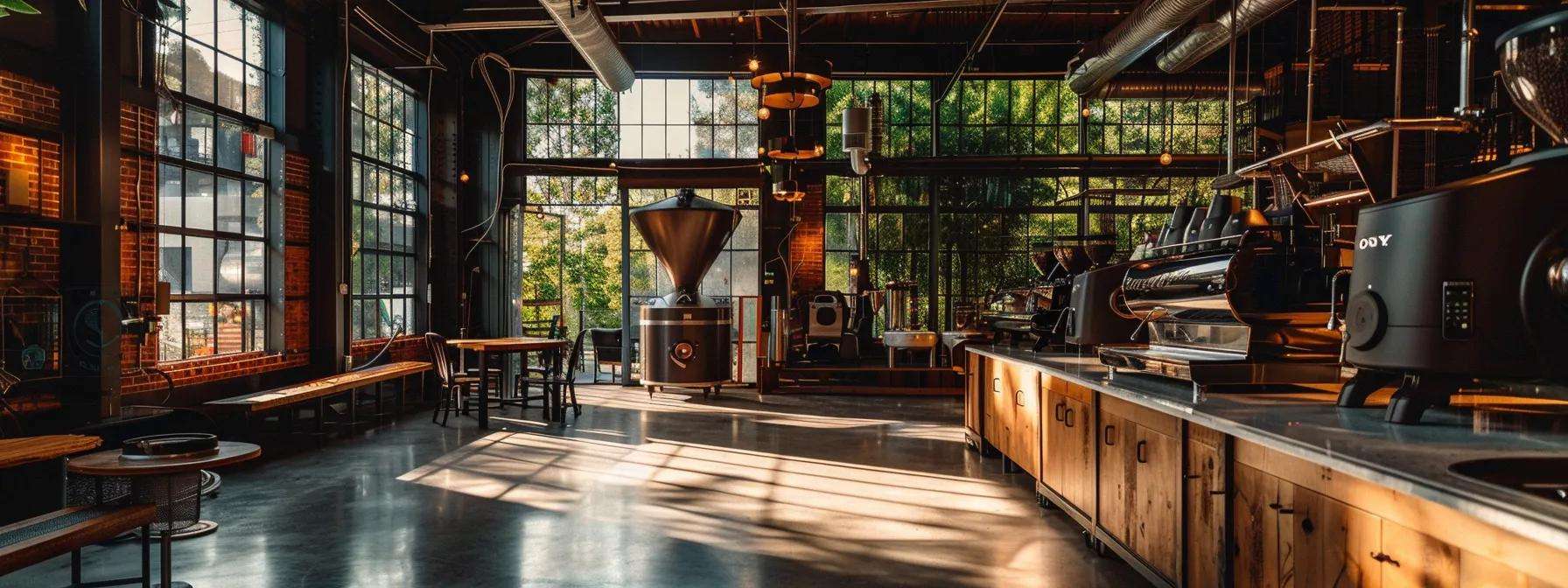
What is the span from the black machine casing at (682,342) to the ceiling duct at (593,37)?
2525 millimetres

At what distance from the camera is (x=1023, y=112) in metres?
11.9

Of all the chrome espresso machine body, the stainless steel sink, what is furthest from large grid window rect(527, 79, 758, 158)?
the stainless steel sink

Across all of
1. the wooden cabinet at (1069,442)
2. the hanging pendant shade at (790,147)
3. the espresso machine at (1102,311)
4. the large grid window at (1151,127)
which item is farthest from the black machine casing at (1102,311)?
the large grid window at (1151,127)

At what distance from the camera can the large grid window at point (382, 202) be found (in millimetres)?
8586

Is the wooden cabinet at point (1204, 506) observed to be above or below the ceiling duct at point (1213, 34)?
below

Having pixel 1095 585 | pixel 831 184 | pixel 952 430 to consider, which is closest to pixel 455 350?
pixel 831 184

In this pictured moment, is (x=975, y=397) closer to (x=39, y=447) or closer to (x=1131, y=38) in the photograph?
(x=1131, y=38)

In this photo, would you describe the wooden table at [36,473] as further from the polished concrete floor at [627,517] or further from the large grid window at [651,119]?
the large grid window at [651,119]

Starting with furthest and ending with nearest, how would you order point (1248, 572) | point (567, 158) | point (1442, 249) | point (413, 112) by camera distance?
point (567, 158) → point (413, 112) → point (1248, 572) → point (1442, 249)

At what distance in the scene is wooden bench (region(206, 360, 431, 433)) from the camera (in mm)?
5957

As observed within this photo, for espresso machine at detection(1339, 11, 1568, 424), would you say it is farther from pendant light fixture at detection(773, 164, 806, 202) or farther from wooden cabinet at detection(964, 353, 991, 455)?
pendant light fixture at detection(773, 164, 806, 202)

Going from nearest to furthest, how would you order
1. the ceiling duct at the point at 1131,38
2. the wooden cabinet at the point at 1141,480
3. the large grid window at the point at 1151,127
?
the wooden cabinet at the point at 1141,480 < the ceiling duct at the point at 1131,38 < the large grid window at the point at 1151,127

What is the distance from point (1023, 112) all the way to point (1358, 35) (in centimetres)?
392

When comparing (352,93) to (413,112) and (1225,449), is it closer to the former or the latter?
(413,112)
